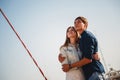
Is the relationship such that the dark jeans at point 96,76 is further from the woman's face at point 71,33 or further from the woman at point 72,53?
the woman's face at point 71,33

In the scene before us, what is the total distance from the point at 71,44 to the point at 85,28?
1.37ft

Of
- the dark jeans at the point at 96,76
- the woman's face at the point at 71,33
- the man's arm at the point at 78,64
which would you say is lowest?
the dark jeans at the point at 96,76

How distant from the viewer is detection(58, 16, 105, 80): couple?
10.7 ft

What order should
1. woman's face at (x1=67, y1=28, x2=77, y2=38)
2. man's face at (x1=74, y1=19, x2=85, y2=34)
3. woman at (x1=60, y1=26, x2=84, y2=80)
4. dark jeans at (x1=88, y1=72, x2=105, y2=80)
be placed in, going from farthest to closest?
woman's face at (x1=67, y1=28, x2=77, y2=38), man's face at (x1=74, y1=19, x2=85, y2=34), woman at (x1=60, y1=26, x2=84, y2=80), dark jeans at (x1=88, y1=72, x2=105, y2=80)

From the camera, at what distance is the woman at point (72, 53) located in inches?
132

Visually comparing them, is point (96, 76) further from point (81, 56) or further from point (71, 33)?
point (71, 33)

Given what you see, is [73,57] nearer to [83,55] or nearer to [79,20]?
[83,55]

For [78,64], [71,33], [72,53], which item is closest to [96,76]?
[78,64]

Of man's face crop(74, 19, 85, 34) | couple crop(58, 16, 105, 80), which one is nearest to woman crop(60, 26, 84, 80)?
couple crop(58, 16, 105, 80)

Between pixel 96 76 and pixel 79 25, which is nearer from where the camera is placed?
pixel 96 76

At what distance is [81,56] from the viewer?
3.42 m

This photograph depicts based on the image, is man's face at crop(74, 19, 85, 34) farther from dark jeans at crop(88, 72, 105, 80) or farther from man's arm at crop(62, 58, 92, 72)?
dark jeans at crop(88, 72, 105, 80)

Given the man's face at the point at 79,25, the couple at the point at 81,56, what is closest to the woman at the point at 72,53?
the couple at the point at 81,56

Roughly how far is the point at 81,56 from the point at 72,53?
0.18 metres
